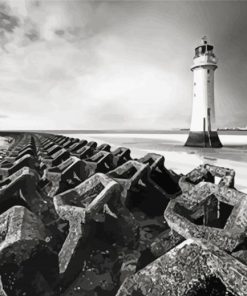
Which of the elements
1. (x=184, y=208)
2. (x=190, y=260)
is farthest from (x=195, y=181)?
(x=190, y=260)

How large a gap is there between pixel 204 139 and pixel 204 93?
→ 4.99 meters

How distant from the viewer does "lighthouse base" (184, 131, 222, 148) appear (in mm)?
26667

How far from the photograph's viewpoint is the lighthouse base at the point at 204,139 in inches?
1050

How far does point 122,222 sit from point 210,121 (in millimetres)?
26421

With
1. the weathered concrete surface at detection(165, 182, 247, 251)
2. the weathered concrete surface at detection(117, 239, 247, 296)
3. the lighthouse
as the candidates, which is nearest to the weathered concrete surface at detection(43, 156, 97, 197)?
the weathered concrete surface at detection(165, 182, 247, 251)

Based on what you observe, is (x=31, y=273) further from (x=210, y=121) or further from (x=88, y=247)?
(x=210, y=121)

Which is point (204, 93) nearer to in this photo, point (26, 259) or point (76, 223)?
point (76, 223)

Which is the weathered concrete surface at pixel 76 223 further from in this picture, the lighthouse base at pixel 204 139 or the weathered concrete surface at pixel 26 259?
the lighthouse base at pixel 204 139

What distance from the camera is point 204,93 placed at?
85.5 ft

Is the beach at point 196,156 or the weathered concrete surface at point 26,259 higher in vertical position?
the weathered concrete surface at point 26,259

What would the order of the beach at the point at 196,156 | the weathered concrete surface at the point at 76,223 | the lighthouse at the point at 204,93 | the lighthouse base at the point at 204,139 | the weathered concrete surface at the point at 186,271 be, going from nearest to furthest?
the weathered concrete surface at the point at 186,271 → the weathered concrete surface at the point at 76,223 → the beach at the point at 196,156 → the lighthouse at the point at 204,93 → the lighthouse base at the point at 204,139

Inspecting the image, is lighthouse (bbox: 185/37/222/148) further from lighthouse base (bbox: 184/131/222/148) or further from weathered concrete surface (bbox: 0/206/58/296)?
weathered concrete surface (bbox: 0/206/58/296)

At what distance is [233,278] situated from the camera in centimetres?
92

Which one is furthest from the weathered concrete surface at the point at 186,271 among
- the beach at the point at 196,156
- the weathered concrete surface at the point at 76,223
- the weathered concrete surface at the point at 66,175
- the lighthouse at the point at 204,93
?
the lighthouse at the point at 204,93
